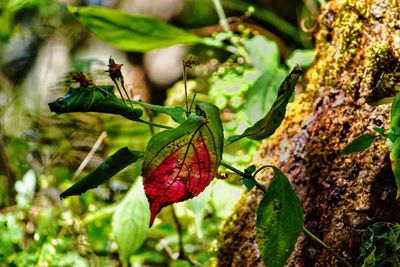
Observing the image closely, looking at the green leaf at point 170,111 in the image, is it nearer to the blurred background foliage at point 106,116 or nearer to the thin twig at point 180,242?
the blurred background foliage at point 106,116

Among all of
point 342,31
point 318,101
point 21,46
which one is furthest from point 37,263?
point 21,46

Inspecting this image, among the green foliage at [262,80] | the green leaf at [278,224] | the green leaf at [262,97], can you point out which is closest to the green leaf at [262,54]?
the green foliage at [262,80]

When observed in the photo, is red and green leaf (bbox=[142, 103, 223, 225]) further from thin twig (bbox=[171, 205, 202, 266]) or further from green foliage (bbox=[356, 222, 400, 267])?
thin twig (bbox=[171, 205, 202, 266])

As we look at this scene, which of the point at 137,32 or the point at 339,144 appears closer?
the point at 339,144

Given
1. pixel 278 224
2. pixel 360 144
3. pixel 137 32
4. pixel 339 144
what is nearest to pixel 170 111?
pixel 278 224

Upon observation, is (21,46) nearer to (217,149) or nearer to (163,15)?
(163,15)

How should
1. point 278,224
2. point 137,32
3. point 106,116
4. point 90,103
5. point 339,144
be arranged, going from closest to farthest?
point 90,103, point 278,224, point 339,144, point 137,32, point 106,116

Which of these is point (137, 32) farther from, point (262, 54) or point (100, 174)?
point (100, 174)

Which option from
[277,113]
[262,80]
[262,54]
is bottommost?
[277,113]
